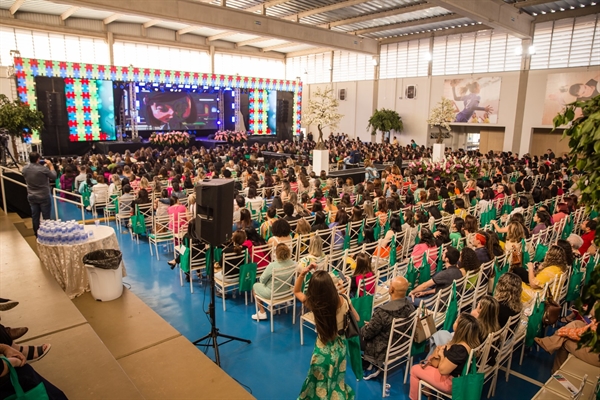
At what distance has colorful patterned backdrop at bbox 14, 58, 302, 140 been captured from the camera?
53.1 feet

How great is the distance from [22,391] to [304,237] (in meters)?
3.91

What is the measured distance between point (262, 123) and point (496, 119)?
43.0ft

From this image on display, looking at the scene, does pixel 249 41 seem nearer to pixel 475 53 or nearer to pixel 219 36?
pixel 219 36

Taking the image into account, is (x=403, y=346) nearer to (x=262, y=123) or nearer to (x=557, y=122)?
(x=557, y=122)

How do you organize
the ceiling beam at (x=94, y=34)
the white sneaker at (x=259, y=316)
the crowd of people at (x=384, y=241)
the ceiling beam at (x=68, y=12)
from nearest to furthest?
the crowd of people at (x=384, y=241), the white sneaker at (x=259, y=316), the ceiling beam at (x=68, y=12), the ceiling beam at (x=94, y=34)

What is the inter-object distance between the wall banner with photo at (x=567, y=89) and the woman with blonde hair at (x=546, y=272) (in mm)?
13705

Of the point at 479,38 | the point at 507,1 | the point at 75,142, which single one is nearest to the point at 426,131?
the point at 479,38

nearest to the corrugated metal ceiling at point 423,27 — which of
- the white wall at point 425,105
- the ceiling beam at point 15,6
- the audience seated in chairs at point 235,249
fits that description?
the white wall at point 425,105

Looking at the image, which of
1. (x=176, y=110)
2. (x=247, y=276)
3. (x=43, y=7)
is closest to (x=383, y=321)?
(x=247, y=276)

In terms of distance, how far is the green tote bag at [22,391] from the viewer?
2.10m

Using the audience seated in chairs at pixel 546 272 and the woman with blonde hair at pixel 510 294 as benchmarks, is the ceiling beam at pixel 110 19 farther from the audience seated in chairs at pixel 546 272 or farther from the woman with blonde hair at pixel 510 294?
the woman with blonde hair at pixel 510 294

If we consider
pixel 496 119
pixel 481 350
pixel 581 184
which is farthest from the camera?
pixel 496 119

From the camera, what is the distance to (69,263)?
14.3 ft

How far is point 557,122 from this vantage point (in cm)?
177
